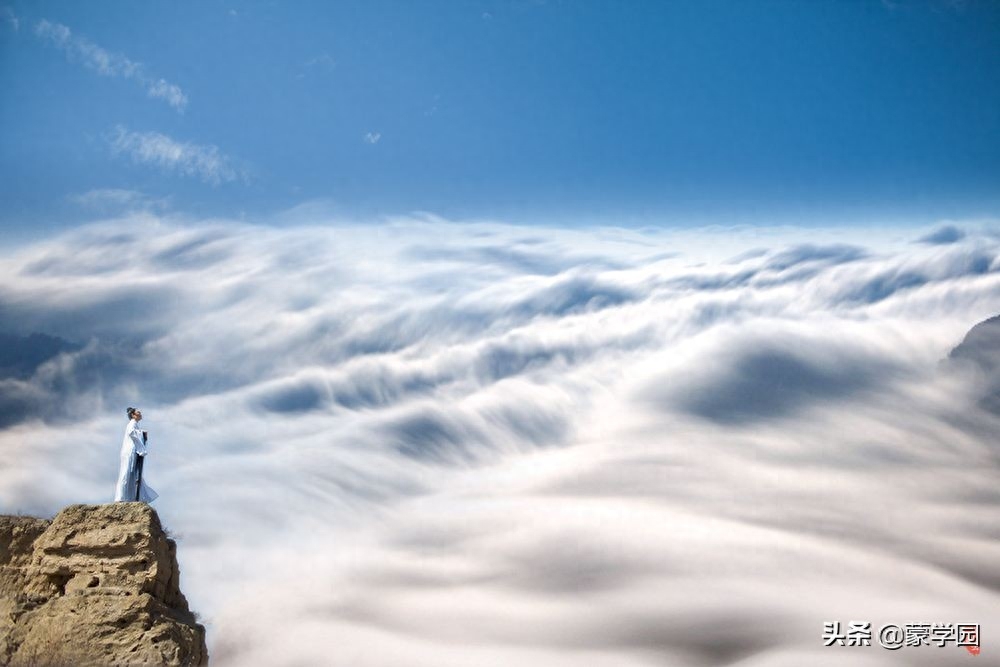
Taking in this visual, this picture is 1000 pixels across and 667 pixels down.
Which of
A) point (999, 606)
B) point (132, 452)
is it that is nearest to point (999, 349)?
point (999, 606)

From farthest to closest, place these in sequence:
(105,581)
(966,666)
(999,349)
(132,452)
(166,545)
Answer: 1. (999,349)
2. (966,666)
3. (132,452)
4. (166,545)
5. (105,581)

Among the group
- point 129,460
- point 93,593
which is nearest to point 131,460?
point 129,460

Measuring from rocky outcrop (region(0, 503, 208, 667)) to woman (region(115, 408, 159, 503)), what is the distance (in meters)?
2.61

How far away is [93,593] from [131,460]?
4.04 metres

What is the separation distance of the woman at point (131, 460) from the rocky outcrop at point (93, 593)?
8.58ft

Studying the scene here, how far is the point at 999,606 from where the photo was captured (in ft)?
84.9

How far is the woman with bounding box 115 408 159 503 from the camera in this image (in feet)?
38.1

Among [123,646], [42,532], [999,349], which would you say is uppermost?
[999,349]

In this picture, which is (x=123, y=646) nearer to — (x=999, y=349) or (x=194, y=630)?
(x=194, y=630)

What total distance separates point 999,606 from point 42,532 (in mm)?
27409

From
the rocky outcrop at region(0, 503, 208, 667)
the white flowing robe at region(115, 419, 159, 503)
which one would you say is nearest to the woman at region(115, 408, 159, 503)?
the white flowing robe at region(115, 419, 159, 503)

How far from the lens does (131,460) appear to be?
11680 millimetres

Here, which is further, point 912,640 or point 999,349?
point 999,349

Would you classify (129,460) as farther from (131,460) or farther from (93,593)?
(93,593)
